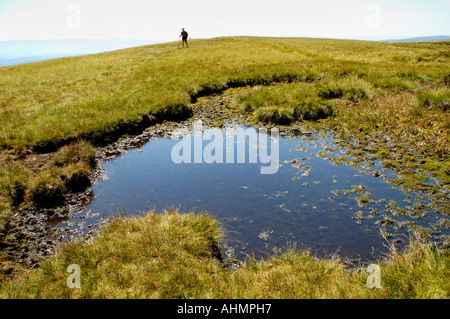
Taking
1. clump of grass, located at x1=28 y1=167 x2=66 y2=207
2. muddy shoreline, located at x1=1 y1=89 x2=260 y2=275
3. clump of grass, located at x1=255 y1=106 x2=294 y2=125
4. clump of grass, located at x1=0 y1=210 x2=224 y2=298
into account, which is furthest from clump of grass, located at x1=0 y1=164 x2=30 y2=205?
clump of grass, located at x1=255 y1=106 x2=294 y2=125

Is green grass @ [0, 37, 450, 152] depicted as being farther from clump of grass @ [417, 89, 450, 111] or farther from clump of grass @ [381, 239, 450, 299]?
clump of grass @ [381, 239, 450, 299]

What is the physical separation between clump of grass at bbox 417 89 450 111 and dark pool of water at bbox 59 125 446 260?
760 cm

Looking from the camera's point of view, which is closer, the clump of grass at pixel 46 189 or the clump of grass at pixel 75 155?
the clump of grass at pixel 46 189

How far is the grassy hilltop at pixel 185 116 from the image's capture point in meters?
4.45

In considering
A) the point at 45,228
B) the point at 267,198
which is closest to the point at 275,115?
the point at 267,198

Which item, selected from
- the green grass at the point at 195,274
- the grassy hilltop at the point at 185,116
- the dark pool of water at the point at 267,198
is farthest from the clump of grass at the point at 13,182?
the green grass at the point at 195,274

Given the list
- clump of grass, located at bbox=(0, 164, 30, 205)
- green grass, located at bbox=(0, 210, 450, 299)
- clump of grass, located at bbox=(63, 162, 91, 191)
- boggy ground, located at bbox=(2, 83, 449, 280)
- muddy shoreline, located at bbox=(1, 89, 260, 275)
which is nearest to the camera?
green grass, located at bbox=(0, 210, 450, 299)

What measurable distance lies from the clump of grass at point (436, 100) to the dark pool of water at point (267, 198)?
7604mm

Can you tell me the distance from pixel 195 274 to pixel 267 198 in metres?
3.69

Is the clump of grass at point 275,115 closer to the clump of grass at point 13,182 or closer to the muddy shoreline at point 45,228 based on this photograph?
the muddy shoreline at point 45,228

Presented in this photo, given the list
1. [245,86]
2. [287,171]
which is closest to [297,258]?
[287,171]

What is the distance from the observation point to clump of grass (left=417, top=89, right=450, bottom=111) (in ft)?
45.0

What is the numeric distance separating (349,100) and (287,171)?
Answer: 10.7 m

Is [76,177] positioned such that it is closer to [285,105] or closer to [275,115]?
[275,115]
